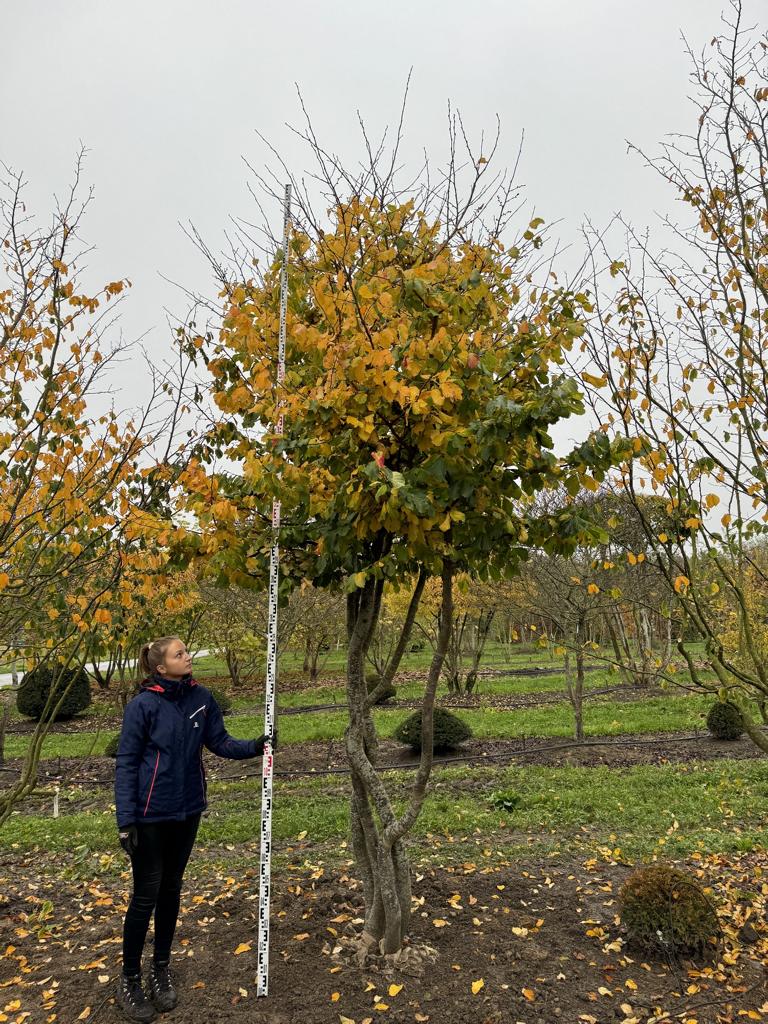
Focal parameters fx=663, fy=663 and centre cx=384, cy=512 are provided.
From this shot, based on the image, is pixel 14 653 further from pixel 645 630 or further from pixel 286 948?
pixel 645 630

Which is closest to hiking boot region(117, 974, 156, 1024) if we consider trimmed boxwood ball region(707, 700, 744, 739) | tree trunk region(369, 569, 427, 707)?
tree trunk region(369, 569, 427, 707)

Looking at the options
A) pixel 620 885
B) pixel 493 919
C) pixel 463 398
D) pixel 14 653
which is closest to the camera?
pixel 463 398

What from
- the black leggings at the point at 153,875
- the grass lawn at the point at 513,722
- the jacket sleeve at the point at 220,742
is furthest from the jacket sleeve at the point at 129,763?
the grass lawn at the point at 513,722

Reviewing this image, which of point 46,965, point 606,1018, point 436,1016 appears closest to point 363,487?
point 436,1016

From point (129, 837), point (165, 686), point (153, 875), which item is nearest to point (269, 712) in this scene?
point (165, 686)

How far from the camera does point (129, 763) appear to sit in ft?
10.3

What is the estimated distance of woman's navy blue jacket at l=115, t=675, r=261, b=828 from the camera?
3.10 metres

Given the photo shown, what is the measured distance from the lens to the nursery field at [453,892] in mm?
3158

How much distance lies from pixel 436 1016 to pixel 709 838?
11.7 ft

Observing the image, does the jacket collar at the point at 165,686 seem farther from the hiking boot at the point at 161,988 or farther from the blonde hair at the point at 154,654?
the hiking boot at the point at 161,988

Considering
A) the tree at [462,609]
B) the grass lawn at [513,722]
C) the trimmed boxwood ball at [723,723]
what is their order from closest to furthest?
the trimmed boxwood ball at [723,723]
the grass lawn at [513,722]
the tree at [462,609]

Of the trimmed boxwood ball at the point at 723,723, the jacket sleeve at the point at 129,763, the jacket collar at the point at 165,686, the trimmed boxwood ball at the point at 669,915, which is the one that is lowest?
the trimmed boxwood ball at the point at 723,723

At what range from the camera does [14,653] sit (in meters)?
4.80

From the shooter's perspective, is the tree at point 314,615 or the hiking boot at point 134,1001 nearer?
the hiking boot at point 134,1001
